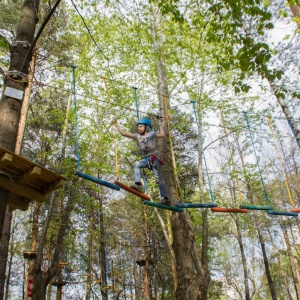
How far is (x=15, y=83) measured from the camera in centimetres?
433

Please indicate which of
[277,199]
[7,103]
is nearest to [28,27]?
[7,103]

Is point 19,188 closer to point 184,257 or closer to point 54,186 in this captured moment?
point 54,186

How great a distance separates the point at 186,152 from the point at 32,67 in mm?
7997

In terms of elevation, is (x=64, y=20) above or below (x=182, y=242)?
above

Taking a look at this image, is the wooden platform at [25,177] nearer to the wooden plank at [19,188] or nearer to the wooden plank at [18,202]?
the wooden plank at [19,188]

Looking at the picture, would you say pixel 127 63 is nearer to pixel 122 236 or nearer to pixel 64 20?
pixel 64 20

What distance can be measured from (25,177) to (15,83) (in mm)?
1349

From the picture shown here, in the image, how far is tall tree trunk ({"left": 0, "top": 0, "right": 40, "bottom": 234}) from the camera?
13.0 ft

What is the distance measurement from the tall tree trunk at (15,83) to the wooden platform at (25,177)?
0.67 ft

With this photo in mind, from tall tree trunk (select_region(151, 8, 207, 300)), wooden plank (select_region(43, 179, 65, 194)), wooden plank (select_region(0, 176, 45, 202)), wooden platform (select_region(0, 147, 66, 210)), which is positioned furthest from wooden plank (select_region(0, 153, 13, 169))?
tall tree trunk (select_region(151, 8, 207, 300))

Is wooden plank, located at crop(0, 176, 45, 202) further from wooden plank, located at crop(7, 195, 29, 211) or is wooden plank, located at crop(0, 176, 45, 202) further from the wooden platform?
wooden plank, located at crop(7, 195, 29, 211)

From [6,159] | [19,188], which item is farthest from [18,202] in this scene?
[6,159]

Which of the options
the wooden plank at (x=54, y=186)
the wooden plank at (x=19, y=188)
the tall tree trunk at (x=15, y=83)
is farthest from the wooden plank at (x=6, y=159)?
the wooden plank at (x=54, y=186)

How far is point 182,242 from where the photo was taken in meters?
6.66
